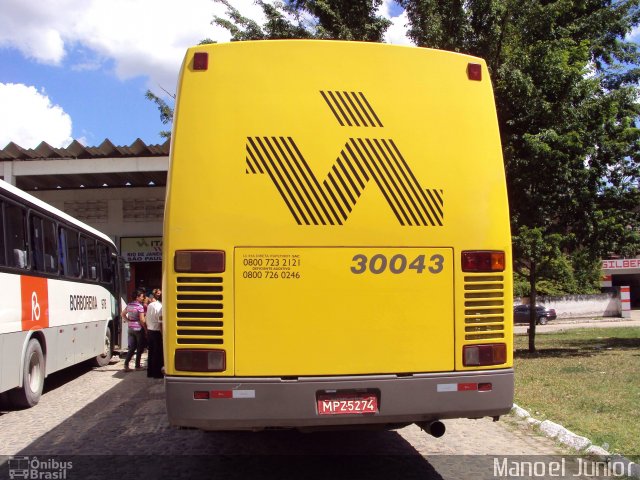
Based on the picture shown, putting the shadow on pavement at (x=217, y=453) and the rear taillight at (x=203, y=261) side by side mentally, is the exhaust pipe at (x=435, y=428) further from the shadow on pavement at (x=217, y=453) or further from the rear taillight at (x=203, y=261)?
the rear taillight at (x=203, y=261)

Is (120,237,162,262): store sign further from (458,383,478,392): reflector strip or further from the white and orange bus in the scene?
(458,383,478,392): reflector strip

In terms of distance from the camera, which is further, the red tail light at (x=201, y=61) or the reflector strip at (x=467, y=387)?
the red tail light at (x=201, y=61)

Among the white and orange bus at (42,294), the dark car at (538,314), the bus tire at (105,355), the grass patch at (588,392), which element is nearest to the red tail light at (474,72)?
the grass patch at (588,392)

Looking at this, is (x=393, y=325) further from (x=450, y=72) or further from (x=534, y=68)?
(x=534, y=68)

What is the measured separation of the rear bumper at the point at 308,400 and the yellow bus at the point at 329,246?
0.4 inches

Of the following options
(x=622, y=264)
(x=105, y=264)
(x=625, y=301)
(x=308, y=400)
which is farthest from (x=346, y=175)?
(x=622, y=264)

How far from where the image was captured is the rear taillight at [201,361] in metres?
4.34

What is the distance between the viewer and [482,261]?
470 centimetres

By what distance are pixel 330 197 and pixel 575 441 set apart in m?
3.91

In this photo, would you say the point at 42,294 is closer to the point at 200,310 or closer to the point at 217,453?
the point at 217,453

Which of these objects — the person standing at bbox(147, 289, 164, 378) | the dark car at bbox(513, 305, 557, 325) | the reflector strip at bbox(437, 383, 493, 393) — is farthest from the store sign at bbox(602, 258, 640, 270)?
the reflector strip at bbox(437, 383, 493, 393)

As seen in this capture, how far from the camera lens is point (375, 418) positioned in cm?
441

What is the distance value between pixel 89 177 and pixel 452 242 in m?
19.9

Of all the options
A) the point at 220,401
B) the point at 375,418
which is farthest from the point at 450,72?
the point at 220,401
